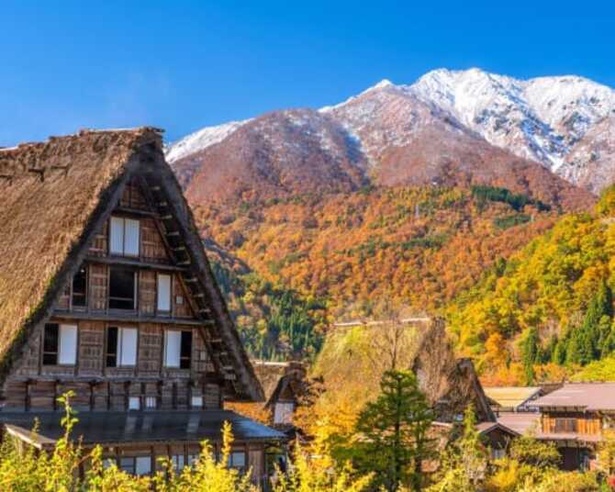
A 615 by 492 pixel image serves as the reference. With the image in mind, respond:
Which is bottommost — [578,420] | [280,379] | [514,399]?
[578,420]

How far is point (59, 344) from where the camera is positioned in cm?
2006

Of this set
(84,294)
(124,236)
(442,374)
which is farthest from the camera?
(442,374)

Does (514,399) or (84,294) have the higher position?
(84,294)

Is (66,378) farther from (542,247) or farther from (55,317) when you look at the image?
(542,247)

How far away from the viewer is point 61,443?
892cm

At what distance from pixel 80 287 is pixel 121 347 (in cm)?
172

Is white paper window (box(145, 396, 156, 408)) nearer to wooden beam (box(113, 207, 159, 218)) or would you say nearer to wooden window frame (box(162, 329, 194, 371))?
wooden window frame (box(162, 329, 194, 371))

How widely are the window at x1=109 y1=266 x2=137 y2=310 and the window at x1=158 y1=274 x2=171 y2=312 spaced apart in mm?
691

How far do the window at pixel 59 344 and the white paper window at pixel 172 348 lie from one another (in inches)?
99.1

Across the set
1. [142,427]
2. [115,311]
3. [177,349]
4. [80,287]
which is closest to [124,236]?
[80,287]

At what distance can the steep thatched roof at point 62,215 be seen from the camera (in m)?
18.9

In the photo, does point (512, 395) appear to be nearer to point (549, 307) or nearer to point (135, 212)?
point (549, 307)

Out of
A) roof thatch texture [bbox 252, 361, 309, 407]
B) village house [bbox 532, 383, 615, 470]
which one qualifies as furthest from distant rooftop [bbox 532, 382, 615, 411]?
roof thatch texture [bbox 252, 361, 309, 407]

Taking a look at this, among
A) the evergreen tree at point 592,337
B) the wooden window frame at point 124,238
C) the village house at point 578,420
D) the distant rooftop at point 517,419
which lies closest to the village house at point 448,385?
the village house at point 578,420
